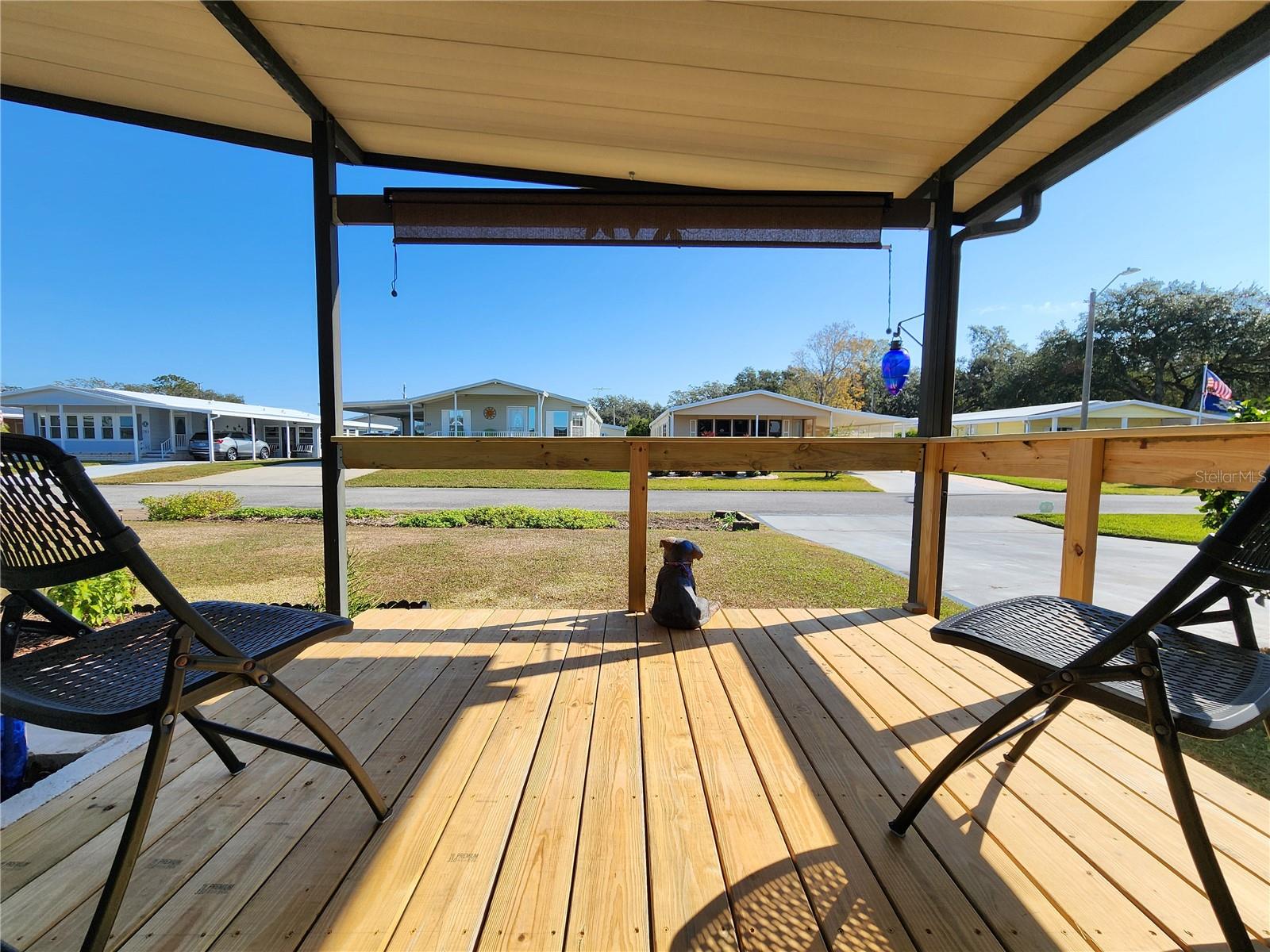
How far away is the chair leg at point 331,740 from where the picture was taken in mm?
968

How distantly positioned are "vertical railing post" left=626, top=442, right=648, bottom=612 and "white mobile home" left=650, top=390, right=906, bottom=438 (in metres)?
10.5

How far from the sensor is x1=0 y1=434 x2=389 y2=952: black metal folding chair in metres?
0.78

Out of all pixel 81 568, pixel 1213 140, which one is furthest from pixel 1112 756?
pixel 1213 140

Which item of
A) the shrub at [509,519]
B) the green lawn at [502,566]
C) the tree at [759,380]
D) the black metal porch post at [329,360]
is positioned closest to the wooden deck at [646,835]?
the black metal porch post at [329,360]

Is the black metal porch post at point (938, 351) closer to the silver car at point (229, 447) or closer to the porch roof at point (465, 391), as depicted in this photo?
the porch roof at point (465, 391)

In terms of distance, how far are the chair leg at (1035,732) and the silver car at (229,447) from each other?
22.9m

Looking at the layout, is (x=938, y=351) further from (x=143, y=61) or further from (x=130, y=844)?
(x=143, y=61)

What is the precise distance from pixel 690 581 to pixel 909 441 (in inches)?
49.9

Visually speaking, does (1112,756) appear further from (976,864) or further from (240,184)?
(240,184)

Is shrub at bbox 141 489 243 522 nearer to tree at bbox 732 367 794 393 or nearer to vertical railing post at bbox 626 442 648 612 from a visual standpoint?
vertical railing post at bbox 626 442 648 612

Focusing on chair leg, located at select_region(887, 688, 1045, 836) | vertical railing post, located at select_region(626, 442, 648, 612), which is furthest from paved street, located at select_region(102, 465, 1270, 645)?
chair leg, located at select_region(887, 688, 1045, 836)

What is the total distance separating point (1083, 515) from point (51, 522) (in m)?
2.53

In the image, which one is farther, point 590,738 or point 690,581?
point 690,581

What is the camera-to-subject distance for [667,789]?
48.6 inches
